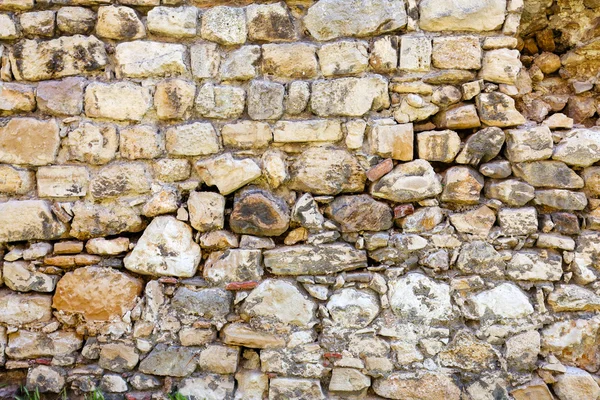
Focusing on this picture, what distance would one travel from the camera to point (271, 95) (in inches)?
82.2

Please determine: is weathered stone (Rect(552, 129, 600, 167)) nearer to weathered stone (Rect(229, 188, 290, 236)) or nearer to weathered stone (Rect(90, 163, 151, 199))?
weathered stone (Rect(229, 188, 290, 236))

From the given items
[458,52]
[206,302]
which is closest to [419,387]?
[206,302]

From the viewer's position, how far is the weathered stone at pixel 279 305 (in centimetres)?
208

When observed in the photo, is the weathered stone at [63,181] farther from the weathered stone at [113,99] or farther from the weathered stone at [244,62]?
the weathered stone at [244,62]

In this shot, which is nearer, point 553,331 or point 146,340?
point 553,331

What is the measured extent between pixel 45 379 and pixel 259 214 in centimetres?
135

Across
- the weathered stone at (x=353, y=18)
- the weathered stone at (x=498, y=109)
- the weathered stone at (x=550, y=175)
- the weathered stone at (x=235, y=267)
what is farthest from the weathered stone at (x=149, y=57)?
the weathered stone at (x=550, y=175)

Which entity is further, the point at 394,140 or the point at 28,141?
the point at 28,141

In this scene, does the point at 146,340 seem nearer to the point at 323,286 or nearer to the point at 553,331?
the point at 323,286

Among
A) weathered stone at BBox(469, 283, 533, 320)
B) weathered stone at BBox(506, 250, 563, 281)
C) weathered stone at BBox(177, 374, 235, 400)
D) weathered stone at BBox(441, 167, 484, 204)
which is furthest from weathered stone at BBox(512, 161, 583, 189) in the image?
weathered stone at BBox(177, 374, 235, 400)

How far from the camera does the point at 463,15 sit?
2006 mm

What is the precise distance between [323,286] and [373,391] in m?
0.56

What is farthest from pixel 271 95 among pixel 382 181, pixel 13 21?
pixel 13 21

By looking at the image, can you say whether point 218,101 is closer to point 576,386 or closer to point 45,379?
point 45,379
